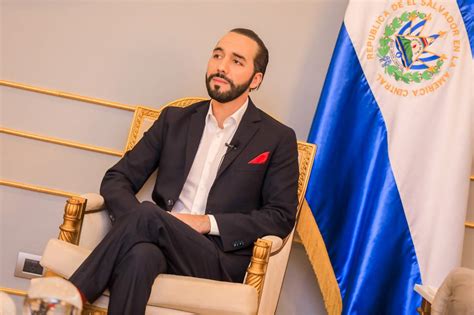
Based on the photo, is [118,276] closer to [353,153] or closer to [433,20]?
[353,153]

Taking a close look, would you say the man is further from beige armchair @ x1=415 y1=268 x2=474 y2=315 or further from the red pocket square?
beige armchair @ x1=415 y1=268 x2=474 y2=315

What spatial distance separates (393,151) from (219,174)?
931 millimetres

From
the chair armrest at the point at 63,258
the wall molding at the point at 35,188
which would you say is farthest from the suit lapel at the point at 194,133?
the wall molding at the point at 35,188

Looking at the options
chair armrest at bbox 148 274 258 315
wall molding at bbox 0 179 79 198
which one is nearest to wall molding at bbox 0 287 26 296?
wall molding at bbox 0 179 79 198

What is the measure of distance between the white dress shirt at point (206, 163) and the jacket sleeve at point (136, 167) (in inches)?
7.5

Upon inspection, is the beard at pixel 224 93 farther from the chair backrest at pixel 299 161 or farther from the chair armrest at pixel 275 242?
the chair armrest at pixel 275 242

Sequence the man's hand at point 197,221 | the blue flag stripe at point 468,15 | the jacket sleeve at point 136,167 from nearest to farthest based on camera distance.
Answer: the man's hand at point 197,221 < the jacket sleeve at point 136,167 < the blue flag stripe at point 468,15

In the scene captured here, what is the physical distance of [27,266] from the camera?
363cm

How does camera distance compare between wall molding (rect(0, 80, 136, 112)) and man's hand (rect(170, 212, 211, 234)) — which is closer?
man's hand (rect(170, 212, 211, 234))

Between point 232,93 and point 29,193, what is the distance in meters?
1.36

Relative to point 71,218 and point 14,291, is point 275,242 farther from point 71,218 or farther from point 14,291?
point 14,291

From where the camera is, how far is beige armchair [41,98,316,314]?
2.33 m

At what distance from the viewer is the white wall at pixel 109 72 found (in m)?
3.58

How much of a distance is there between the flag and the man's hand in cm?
80
